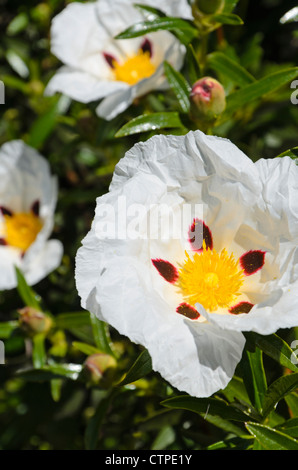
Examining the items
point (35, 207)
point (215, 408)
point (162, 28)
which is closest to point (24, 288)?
point (35, 207)

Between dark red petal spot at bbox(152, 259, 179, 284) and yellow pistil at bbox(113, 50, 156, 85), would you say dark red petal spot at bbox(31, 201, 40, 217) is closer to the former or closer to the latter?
yellow pistil at bbox(113, 50, 156, 85)

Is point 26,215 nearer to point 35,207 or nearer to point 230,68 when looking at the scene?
point 35,207

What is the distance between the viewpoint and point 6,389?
3.10m

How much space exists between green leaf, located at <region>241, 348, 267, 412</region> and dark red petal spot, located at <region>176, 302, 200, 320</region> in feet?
0.61

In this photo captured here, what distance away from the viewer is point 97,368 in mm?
2027

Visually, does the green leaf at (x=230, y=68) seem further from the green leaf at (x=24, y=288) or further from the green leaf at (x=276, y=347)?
the green leaf at (x=24, y=288)

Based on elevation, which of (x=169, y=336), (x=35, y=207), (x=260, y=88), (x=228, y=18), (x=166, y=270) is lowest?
(x=35, y=207)

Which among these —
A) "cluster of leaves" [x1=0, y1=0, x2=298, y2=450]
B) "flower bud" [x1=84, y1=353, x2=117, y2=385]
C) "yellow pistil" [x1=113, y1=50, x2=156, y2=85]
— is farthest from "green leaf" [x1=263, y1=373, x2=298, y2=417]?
"yellow pistil" [x1=113, y1=50, x2=156, y2=85]

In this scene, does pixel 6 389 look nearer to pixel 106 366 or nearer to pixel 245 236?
pixel 106 366

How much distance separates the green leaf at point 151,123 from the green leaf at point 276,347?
31.8 inches

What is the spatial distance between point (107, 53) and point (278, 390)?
1744mm

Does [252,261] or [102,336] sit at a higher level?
[252,261]

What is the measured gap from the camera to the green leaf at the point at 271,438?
1595 mm

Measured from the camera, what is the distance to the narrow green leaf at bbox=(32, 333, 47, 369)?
2346 millimetres
